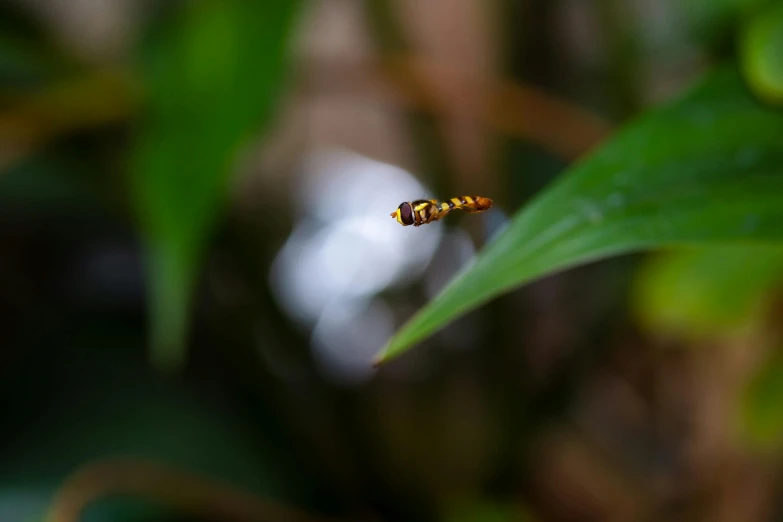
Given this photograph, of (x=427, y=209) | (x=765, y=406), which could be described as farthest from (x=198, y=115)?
(x=765, y=406)

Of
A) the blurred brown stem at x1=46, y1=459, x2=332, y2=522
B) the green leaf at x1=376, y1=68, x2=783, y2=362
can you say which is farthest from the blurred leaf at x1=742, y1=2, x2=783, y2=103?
the blurred brown stem at x1=46, y1=459, x2=332, y2=522

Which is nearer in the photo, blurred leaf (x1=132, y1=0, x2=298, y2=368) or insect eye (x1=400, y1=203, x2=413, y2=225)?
insect eye (x1=400, y1=203, x2=413, y2=225)

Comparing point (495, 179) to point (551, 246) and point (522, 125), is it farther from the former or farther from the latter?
point (551, 246)

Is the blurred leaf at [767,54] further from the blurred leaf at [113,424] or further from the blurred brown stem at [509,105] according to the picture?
the blurred leaf at [113,424]

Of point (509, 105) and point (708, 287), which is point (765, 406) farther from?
point (509, 105)

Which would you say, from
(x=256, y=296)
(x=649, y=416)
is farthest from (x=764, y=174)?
(x=649, y=416)

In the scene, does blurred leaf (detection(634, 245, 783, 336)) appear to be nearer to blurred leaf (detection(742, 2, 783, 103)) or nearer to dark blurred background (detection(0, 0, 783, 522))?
dark blurred background (detection(0, 0, 783, 522))
